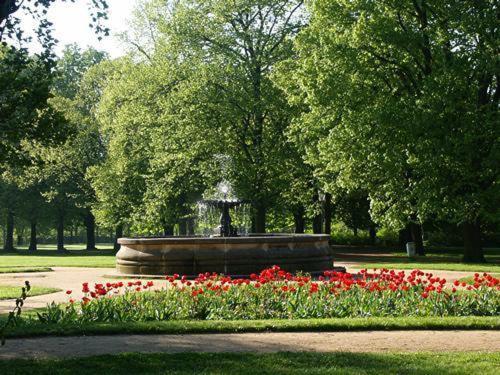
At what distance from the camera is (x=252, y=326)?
31.9ft

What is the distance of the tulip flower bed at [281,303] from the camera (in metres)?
10.7

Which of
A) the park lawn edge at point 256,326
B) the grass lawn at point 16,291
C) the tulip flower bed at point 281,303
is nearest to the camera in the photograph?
the park lawn edge at point 256,326

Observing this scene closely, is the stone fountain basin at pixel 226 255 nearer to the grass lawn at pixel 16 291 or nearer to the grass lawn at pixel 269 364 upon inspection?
the grass lawn at pixel 16 291

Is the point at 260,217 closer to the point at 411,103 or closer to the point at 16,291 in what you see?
the point at 411,103

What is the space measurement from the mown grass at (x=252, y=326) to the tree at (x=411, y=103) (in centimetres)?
1448

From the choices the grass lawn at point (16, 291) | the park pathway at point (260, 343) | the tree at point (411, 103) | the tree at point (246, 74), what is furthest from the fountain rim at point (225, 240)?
the tree at point (246, 74)

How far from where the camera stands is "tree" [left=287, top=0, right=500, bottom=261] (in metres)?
23.8

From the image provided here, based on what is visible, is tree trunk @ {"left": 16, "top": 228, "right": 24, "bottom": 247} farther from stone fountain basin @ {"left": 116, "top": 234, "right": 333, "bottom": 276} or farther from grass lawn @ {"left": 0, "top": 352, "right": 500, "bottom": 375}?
grass lawn @ {"left": 0, "top": 352, "right": 500, "bottom": 375}

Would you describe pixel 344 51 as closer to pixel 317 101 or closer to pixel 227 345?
pixel 317 101

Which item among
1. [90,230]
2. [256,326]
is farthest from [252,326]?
[90,230]

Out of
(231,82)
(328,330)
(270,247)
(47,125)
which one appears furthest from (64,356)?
(231,82)

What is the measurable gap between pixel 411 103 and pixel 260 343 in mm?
17556

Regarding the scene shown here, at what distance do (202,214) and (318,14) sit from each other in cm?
1006

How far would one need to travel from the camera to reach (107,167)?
41156 mm
